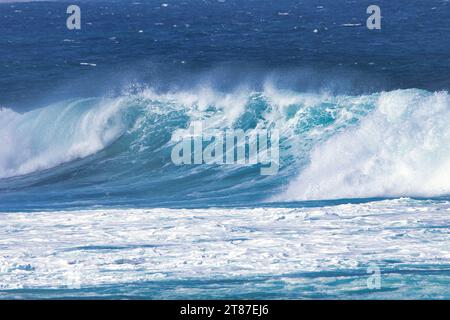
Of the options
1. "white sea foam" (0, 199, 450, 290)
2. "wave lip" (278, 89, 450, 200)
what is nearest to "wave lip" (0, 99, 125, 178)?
"wave lip" (278, 89, 450, 200)

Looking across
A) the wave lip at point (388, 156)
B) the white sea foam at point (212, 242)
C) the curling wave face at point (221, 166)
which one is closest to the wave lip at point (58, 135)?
the curling wave face at point (221, 166)

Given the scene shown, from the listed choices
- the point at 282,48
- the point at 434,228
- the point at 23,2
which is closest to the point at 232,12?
the point at 282,48

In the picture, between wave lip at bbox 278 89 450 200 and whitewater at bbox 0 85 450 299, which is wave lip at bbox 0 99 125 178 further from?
wave lip at bbox 278 89 450 200

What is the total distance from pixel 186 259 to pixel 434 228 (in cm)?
355

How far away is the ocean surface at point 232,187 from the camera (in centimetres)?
1141

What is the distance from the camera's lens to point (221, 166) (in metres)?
20.2

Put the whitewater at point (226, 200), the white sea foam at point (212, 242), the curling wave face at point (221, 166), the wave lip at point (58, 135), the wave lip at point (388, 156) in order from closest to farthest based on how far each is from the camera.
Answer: the whitewater at point (226, 200), the white sea foam at point (212, 242), the wave lip at point (388, 156), the curling wave face at point (221, 166), the wave lip at point (58, 135)

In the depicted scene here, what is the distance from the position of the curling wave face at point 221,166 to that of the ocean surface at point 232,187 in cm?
5

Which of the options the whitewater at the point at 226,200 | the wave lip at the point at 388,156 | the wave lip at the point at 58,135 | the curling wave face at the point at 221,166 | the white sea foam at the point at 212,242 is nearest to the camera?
the whitewater at the point at 226,200

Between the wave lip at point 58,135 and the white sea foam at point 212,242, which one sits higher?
the white sea foam at point 212,242

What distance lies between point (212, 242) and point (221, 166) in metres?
7.30

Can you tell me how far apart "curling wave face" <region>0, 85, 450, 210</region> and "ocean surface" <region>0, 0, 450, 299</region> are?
0.15 ft

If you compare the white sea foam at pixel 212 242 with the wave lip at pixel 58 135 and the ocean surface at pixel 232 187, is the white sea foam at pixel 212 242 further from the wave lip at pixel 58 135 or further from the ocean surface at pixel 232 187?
the wave lip at pixel 58 135

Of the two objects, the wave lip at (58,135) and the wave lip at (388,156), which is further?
the wave lip at (58,135)
